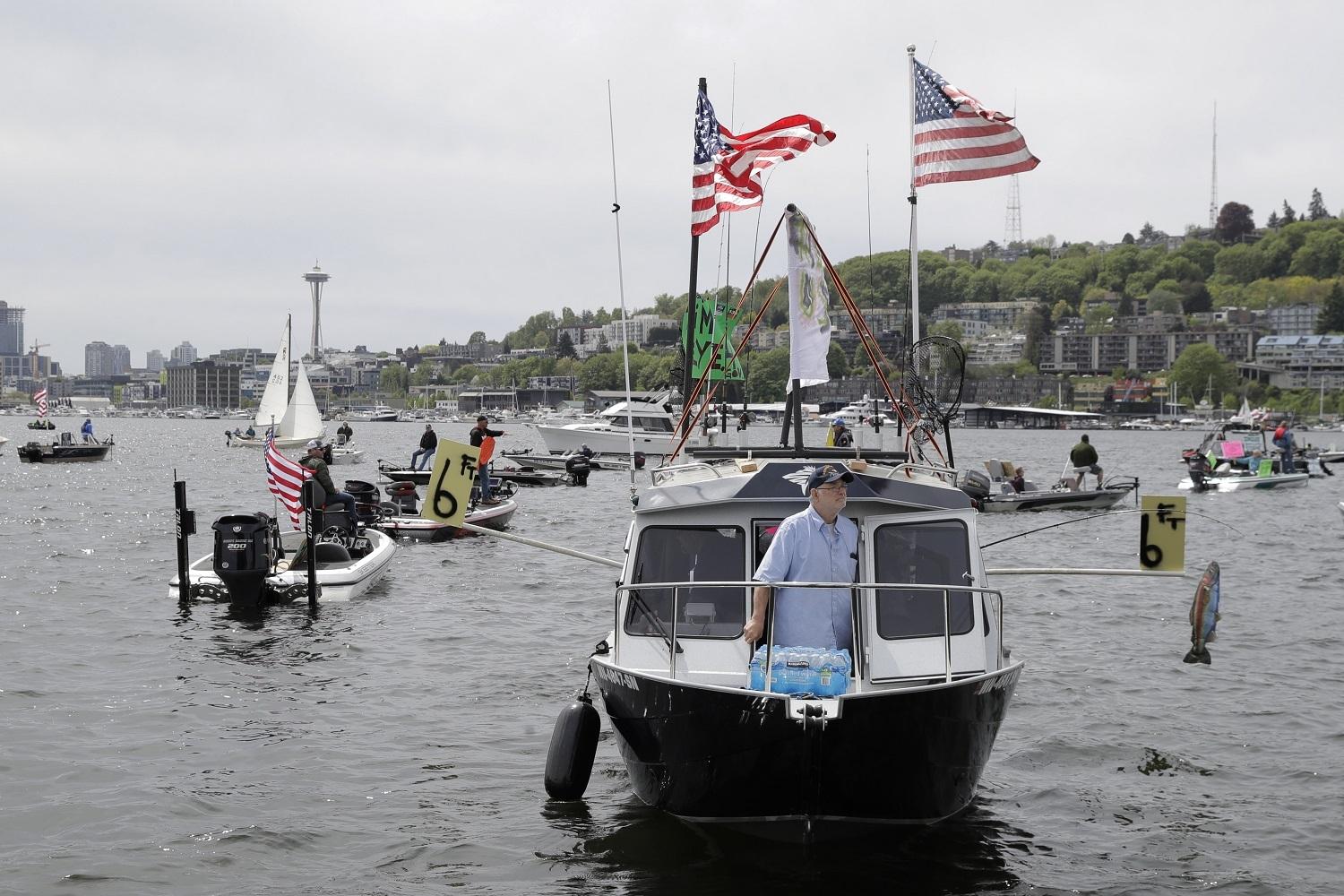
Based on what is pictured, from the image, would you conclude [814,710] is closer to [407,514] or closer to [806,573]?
[806,573]

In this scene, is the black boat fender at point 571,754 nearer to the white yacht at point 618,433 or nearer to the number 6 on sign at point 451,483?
the number 6 on sign at point 451,483

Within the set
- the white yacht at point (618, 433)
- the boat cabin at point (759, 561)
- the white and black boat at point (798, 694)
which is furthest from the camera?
the white yacht at point (618, 433)

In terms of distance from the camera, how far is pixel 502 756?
14609mm

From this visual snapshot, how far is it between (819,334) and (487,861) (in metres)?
6.00

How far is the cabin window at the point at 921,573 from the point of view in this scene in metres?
11.5

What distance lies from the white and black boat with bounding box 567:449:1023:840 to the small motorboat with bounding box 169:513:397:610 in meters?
11.1

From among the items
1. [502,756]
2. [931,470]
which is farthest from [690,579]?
[502,756]

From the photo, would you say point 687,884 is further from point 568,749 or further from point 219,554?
point 219,554

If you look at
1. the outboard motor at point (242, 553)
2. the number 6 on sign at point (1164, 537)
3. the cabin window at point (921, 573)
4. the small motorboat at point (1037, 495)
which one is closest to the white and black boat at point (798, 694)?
the cabin window at point (921, 573)

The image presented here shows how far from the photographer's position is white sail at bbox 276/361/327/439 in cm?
8769

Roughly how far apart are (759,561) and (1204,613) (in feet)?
17.6

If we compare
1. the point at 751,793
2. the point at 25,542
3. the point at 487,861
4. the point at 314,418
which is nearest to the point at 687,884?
the point at 751,793

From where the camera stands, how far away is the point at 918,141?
21.6 m

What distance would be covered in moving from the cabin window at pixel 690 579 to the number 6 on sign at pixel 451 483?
1.82 meters
